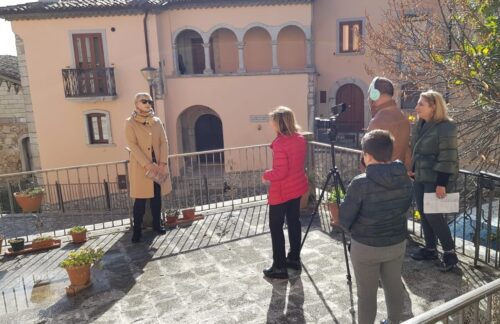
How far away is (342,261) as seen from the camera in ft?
15.4

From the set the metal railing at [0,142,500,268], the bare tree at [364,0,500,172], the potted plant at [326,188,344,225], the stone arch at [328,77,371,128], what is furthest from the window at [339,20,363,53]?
the potted plant at [326,188,344,225]

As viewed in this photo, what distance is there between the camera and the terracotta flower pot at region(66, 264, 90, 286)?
424cm

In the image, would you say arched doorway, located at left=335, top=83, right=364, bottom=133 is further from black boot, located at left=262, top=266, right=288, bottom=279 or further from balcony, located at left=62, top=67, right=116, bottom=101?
black boot, located at left=262, top=266, right=288, bottom=279

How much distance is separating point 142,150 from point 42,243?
1.83 meters

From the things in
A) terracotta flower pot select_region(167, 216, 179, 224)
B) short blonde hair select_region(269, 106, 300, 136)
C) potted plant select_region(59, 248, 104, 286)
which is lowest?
terracotta flower pot select_region(167, 216, 179, 224)

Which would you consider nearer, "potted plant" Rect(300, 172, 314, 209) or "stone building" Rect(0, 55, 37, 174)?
"potted plant" Rect(300, 172, 314, 209)

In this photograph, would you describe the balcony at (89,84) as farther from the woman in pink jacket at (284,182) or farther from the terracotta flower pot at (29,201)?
the woman in pink jacket at (284,182)

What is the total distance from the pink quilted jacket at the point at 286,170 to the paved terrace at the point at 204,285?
2.94 ft

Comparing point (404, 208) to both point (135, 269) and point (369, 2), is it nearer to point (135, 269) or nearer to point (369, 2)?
point (135, 269)

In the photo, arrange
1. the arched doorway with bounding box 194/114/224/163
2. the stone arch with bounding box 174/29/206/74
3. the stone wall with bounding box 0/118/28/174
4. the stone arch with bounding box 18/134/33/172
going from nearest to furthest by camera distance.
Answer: the stone arch with bounding box 174/29/206/74 → the arched doorway with bounding box 194/114/224/163 → the stone wall with bounding box 0/118/28/174 → the stone arch with bounding box 18/134/33/172

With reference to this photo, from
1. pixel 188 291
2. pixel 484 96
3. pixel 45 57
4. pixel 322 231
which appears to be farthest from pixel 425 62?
pixel 45 57

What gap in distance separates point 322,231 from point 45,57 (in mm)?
15880

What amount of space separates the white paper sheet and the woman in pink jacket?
115 cm

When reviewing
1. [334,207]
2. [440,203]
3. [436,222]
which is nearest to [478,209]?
[436,222]
